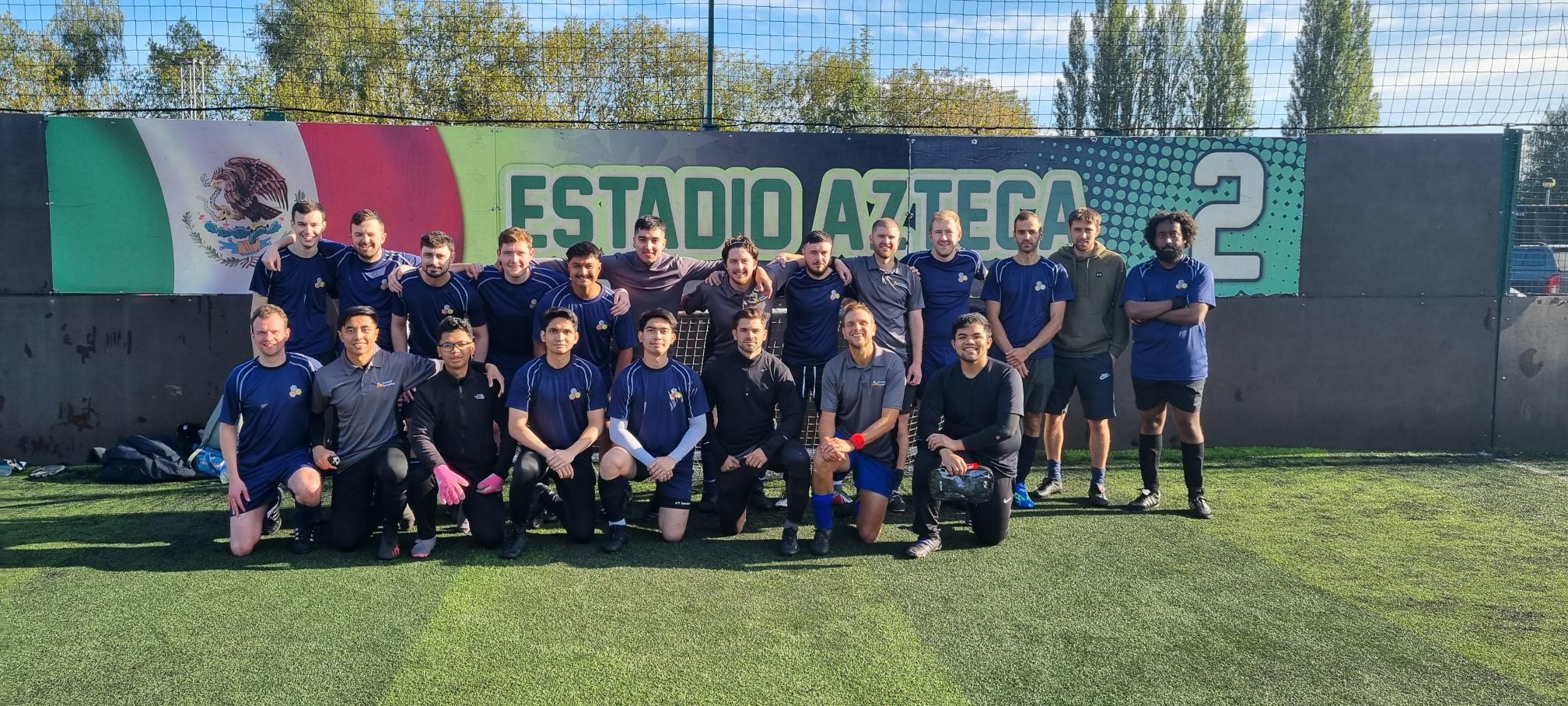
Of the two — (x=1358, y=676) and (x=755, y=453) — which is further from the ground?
(x=755, y=453)

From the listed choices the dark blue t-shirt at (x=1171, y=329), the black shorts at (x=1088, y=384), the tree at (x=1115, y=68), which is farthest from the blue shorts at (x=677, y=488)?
the tree at (x=1115, y=68)

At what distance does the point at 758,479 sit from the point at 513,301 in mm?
1738

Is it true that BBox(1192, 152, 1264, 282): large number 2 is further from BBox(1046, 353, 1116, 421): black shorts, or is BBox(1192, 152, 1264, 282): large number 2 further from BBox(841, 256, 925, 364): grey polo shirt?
BBox(841, 256, 925, 364): grey polo shirt

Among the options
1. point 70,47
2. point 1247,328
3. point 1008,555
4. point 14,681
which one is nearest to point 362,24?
point 70,47

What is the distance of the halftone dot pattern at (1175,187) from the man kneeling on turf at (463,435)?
184 inches

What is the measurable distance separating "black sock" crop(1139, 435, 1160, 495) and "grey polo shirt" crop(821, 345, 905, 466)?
67.4 inches

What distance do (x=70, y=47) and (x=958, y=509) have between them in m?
7.70

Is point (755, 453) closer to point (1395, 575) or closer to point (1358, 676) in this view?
point (1358, 676)

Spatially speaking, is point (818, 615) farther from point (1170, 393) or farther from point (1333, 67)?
point (1333, 67)

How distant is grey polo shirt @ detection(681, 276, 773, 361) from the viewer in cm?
544

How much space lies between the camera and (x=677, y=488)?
4953 millimetres

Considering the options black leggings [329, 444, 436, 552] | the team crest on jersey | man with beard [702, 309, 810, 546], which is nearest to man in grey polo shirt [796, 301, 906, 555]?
man with beard [702, 309, 810, 546]

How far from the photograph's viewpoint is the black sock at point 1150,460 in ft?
18.7

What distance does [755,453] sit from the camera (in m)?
4.91
